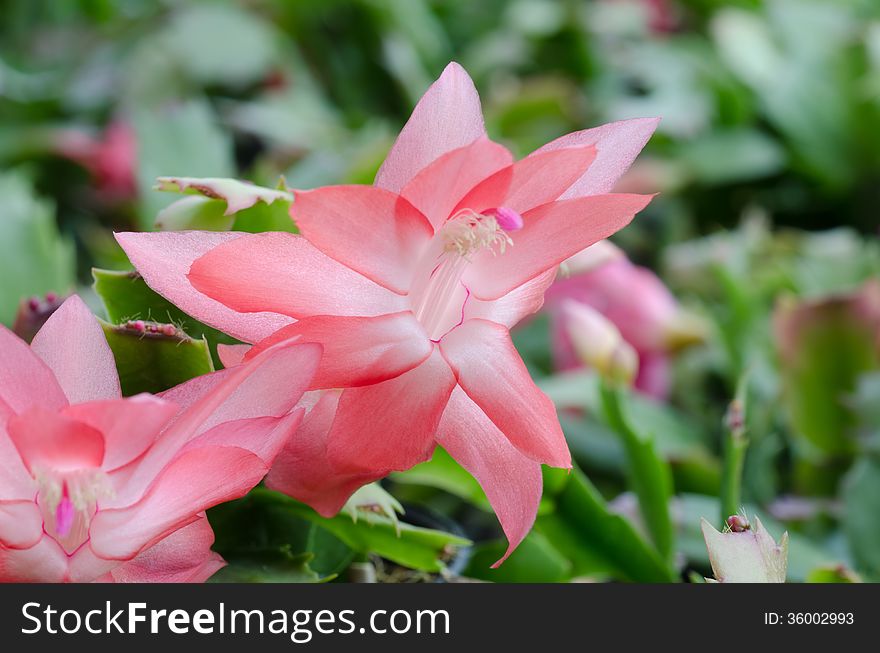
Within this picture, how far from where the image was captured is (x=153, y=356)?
16.1 inches

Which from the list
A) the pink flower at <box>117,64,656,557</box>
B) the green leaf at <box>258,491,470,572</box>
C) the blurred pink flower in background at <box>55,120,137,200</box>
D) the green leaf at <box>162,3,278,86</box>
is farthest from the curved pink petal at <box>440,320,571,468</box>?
the green leaf at <box>162,3,278,86</box>

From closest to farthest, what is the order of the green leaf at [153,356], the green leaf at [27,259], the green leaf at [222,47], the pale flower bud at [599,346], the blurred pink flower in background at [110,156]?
the green leaf at [153,356] → the green leaf at [27,259] → the pale flower bud at [599,346] → the blurred pink flower in background at [110,156] → the green leaf at [222,47]

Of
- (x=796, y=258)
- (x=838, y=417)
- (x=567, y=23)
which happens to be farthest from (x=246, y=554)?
(x=567, y=23)

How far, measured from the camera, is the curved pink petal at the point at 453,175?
323 millimetres

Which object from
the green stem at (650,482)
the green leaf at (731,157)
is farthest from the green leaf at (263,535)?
the green leaf at (731,157)

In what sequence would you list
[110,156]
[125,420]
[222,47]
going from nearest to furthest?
1. [125,420]
2. [110,156]
3. [222,47]

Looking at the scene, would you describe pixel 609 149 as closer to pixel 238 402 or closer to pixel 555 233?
pixel 555 233

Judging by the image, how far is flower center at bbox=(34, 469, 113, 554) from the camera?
315 millimetres

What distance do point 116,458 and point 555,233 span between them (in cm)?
17

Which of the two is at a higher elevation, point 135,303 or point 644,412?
point 135,303

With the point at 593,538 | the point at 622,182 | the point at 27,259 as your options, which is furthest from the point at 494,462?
the point at 622,182

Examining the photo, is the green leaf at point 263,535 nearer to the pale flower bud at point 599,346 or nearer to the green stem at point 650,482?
the green stem at point 650,482
